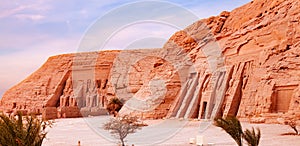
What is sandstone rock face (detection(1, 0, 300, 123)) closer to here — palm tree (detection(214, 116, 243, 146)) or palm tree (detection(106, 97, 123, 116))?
palm tree (detection(106, 97, 123, 116))

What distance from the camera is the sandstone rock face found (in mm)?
22688

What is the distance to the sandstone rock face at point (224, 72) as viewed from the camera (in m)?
22.7

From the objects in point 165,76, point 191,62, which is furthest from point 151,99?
point 191,62

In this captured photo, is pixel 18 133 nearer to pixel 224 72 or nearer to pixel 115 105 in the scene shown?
pixel 224 72

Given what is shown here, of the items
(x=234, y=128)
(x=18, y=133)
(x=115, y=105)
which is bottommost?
(x=115, y=105)

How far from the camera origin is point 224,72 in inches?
1153

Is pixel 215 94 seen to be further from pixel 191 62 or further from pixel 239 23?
pixel 239 23

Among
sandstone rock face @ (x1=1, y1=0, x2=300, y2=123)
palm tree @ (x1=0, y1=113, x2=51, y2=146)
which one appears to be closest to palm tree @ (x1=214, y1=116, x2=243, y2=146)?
palm tree @ (x1=0, y1=113, x2=51, y2=146)

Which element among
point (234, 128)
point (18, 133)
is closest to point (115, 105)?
point (234, 128)

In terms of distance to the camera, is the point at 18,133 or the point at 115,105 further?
the point at 115,105

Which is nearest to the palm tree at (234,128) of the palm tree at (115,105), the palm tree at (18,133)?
the palm tree at (18,133)

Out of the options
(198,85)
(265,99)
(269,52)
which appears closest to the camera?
(265,99)

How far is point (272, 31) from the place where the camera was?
84.6ft

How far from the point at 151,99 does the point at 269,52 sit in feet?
36.9
